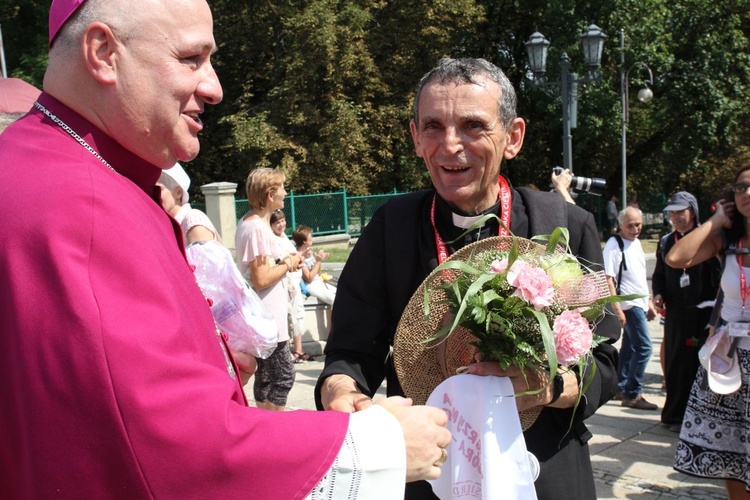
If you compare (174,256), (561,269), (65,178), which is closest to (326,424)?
(174,256)

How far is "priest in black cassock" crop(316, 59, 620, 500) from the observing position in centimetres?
223

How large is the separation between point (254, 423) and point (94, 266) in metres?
0.41

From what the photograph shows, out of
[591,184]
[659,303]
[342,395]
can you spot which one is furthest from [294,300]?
[342,395]

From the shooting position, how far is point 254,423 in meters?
1.35

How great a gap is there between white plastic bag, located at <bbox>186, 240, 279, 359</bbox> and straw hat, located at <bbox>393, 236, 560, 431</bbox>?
224 centimetres

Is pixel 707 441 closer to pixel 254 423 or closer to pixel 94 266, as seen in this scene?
pixel 254 423

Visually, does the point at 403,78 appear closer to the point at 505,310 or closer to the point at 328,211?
the point at 328,211

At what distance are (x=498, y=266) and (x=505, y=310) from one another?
0.12 meters

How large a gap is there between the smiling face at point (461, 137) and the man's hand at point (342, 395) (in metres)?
0.68

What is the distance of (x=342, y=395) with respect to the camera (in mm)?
2180

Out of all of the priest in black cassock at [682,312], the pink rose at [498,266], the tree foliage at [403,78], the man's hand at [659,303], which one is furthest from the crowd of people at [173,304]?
the tree foliage at [403,78]

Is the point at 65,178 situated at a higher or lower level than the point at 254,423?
higher

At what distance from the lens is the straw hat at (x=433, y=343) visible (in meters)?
2.11

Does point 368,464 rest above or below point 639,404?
above
